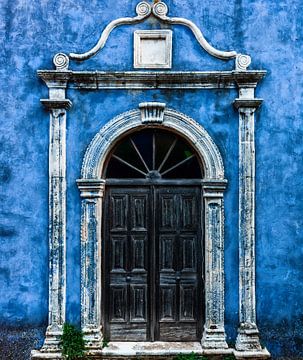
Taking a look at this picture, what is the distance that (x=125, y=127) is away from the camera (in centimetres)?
654

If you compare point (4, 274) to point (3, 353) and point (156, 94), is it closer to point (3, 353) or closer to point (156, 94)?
point (3, 353)

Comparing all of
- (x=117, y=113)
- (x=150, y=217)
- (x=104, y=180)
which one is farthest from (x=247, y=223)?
(x=117, y=113)

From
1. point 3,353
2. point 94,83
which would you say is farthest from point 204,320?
point 94,83

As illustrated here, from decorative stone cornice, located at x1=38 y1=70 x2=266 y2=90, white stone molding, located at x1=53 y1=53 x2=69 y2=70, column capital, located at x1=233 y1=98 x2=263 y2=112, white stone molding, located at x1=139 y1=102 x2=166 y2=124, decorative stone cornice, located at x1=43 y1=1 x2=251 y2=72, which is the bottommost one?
white stone molding, located at x1=139 y1=102 x2=166 y2=124

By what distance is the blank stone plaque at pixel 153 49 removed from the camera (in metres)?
6.59

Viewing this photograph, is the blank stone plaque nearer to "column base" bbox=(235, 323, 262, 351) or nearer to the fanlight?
the fanlight

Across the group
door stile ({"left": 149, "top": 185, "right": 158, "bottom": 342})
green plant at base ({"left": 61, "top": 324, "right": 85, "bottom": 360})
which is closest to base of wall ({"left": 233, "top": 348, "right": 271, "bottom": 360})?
door stile ({"left": 149, "top": 185, "right": 158, "bottom": 342})

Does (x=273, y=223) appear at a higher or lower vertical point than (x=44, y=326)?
higher

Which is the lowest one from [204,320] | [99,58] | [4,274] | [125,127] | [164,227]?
[204,320]

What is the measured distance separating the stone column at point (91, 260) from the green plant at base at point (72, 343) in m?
0.09

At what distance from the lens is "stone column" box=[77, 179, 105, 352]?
253 inches

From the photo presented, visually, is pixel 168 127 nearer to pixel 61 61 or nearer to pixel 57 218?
pixel 61 61

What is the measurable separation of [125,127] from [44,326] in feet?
9.46

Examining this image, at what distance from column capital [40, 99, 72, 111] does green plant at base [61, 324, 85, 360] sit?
291 cm
